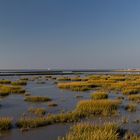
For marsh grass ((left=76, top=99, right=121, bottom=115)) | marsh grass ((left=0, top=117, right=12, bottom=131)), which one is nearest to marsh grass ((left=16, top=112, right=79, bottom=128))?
marsh grass ((left=0, top=117, right=12, bottom=131))

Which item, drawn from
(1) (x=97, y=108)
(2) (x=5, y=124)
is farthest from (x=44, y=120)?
(1) (x=97, y=108)

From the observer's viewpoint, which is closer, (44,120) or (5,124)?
(5,124)

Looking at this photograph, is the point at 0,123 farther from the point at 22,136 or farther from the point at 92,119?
the point at 92,119

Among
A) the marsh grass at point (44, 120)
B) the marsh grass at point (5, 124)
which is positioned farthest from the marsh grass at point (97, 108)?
the marsh grass at point (5, 124)

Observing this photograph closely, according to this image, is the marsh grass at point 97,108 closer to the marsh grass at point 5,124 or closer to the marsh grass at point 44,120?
the marsh grass at point 44,120

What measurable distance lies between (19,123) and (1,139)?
242 cm

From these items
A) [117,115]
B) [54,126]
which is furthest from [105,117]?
[54,126]

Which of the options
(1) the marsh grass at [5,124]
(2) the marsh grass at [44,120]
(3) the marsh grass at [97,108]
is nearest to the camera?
(1) the marsh grass at [5,124]

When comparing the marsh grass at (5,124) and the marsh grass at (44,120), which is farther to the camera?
the marsh grass at (44,120)

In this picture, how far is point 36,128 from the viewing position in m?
15.1

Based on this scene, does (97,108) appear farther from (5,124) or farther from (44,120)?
(5,124)

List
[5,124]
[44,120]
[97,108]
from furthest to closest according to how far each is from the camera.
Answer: [97,108] < [44,120] < [5,124]

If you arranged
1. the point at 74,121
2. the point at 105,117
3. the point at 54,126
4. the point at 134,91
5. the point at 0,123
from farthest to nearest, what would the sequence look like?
the point at 134,91 < the point at 105,117 < the point at 74,121 < the point at 54,126 < the point at 0,123

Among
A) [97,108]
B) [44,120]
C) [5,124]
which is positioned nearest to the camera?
[5,124]
